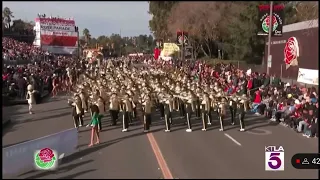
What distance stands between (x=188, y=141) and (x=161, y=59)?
29.5 feet

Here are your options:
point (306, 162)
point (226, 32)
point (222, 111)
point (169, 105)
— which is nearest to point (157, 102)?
point (169, 105)

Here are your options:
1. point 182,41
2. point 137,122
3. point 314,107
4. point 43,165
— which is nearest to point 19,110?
point 137,122

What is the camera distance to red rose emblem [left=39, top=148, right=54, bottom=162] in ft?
25.8

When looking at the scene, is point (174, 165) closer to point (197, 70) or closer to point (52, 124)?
point (52, 124)

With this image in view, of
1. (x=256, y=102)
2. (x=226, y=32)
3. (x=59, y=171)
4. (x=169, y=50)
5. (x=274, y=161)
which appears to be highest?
(x=226, y=32)

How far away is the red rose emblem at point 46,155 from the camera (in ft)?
25.8

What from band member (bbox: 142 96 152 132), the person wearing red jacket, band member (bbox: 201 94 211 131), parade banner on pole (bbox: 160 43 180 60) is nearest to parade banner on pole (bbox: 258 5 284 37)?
band member (bbox: 201 94 211 131)

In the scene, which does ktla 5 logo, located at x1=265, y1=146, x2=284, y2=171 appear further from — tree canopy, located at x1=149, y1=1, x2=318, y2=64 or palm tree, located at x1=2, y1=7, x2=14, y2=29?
palm tree, located at x1=2, y1=7, x2=14, y2=29

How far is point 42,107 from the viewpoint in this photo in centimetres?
1884

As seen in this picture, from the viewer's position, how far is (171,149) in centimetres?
1026

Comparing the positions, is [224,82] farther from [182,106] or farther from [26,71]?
[26,71]

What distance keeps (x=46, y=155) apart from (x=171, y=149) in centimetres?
332

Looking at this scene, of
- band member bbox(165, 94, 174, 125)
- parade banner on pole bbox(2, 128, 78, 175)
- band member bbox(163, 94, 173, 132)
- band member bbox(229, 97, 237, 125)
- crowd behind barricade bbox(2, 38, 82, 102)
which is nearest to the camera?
parade banner on pole bbox(2, 128, 78, 175)

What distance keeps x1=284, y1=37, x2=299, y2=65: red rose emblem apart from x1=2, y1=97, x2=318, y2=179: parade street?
5.65m
